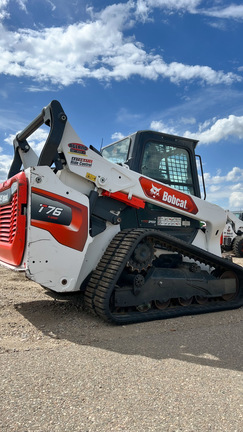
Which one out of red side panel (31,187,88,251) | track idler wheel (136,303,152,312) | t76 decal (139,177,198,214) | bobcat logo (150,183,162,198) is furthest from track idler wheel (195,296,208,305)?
red side panel (31,187,88,251)

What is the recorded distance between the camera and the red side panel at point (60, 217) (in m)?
4.26

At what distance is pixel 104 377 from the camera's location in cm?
299

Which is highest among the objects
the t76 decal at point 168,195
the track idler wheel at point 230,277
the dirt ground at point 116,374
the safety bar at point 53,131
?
the safety bar at point 53,131

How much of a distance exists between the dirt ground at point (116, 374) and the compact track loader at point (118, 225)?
51 centimetres

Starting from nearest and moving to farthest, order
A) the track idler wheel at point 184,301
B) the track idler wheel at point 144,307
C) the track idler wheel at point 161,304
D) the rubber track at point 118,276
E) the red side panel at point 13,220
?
the red side panel at point 13,220 < the rubber track at point 118,276 < the track idler wheel at point 144,307 < the track idler wheel at point 161,304 < the track idler wheel at point 184,301

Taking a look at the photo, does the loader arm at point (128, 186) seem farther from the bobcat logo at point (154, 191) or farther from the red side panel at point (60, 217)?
the red side panel at point (60, 217)

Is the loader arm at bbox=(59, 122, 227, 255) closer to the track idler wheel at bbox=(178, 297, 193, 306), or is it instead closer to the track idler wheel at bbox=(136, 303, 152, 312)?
the track idler wheel at bbox=(178, 297, 193, 306)

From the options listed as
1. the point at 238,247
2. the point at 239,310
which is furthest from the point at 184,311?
the point at 238,247

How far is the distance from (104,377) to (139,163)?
11.2ft

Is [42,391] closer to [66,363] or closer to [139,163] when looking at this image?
[66,363]

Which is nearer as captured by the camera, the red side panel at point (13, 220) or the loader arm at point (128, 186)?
the red side panel at point (13, 220)

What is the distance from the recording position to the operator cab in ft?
18.2

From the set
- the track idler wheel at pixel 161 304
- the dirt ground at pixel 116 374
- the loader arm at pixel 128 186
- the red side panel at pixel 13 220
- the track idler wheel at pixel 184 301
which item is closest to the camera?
the dirt ground at pixel 116 374

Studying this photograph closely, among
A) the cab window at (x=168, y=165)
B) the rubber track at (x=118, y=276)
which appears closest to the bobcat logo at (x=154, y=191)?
the cab window at (x=168, y=165)
